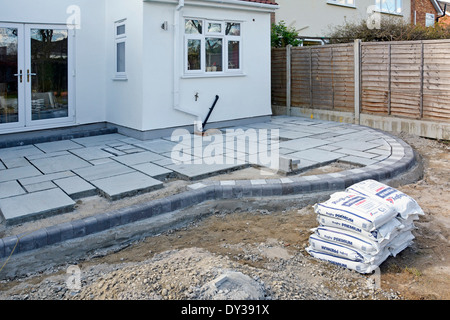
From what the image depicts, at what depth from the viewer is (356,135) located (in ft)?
31.9

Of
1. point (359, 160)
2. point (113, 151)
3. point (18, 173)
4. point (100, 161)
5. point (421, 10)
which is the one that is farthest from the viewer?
point (421, 10)

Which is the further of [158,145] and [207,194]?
[158,145]

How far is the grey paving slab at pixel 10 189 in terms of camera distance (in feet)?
18.5

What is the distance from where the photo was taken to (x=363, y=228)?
3.79m

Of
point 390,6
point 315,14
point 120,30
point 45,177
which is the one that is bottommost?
point 45,177

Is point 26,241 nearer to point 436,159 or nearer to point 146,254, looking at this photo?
point 146,254

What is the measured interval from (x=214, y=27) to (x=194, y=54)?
933 millimetres

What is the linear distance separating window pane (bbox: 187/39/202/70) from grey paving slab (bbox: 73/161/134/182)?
378 cm

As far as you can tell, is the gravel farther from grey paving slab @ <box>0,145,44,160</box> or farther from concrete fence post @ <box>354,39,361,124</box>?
concrete fence post @ <box>354,39,361,124</box>

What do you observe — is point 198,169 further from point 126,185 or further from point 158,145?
point 158,145

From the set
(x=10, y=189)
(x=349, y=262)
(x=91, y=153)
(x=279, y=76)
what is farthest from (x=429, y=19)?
(x=10, y=189)

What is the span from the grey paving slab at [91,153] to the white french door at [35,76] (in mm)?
1743

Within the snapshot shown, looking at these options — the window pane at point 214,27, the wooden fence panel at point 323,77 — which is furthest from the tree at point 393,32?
the window pane at point 214,27

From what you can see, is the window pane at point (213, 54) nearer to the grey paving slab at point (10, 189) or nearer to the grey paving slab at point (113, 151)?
the grey paving slab at point (113, 151)
